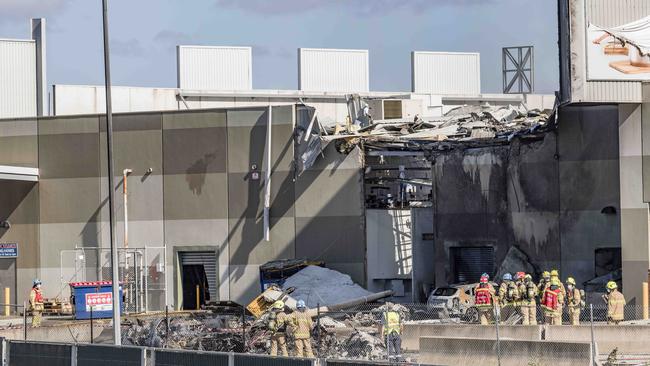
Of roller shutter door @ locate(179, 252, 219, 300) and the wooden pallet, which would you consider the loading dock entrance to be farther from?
the wooden pallet

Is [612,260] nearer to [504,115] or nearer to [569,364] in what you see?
[504,115]

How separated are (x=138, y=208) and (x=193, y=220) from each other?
2366mm

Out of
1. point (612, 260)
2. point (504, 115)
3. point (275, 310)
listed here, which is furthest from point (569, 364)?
point (504, 115)

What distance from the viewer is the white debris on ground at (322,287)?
43.9 m

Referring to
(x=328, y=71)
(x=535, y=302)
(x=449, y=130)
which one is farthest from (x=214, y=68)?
(x=535, y=302)

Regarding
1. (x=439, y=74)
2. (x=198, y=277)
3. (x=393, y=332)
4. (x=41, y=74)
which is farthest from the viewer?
(x=439, y=74)

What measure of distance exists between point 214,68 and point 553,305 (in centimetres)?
4102

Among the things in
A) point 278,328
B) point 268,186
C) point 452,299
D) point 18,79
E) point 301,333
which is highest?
point 18,79

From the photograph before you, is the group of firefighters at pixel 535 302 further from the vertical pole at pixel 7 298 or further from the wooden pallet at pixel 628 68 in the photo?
the vertical pole at pixel 7 298

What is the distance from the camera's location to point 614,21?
128 feet

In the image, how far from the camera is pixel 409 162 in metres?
47.9

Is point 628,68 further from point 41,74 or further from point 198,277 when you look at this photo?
point 41,74

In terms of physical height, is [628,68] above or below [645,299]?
above

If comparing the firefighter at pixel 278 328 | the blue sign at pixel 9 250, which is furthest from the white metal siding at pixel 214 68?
the firefighter at pixel 278 328
